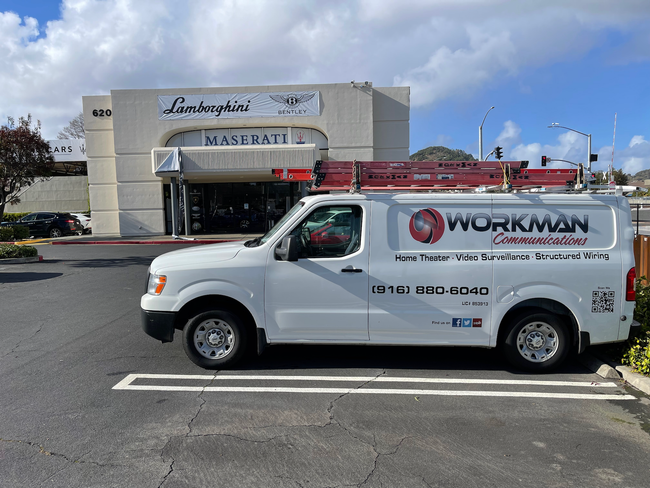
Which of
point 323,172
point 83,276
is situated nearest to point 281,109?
point 83,276

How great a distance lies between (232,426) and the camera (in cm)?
386

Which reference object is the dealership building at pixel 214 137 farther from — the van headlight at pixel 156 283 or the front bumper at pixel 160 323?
the front bumper at pixel 160 323

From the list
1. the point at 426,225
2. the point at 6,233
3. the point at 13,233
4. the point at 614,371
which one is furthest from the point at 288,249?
the point at 13,233

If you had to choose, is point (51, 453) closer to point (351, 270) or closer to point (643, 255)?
point (351, 270)

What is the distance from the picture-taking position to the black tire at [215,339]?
4949 millimetres

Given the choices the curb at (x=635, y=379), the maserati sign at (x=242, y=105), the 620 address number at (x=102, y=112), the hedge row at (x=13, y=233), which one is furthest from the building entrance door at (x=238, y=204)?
the curb at (x=635, y=379)

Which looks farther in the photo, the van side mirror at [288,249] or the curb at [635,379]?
the van side mirror at [288,249]

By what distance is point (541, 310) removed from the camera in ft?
15.9

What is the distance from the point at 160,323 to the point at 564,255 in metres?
4.36

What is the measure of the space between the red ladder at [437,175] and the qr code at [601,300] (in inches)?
46.7

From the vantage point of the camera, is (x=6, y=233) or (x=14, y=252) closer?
(x=14, y=252)

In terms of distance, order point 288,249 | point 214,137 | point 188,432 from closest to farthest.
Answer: point 188,432 → point 288,249 → point 214,137

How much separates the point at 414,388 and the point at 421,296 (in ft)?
3.06

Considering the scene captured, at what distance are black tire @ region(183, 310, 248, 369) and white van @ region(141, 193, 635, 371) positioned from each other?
14 cm
